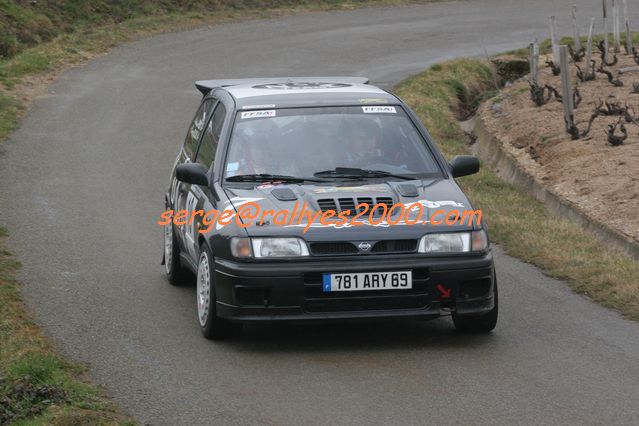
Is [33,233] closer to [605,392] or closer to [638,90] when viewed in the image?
[605,392]

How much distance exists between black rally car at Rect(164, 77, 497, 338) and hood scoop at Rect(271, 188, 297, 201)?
0.03 ft

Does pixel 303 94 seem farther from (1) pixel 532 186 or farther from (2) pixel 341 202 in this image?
(1) pixel 532 186

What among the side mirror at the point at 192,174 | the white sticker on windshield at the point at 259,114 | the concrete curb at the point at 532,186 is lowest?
the concrete curb at the point at 532,186

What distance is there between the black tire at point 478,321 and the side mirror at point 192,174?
201 centimetres

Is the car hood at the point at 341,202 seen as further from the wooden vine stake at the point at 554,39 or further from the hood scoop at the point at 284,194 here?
the wooden vine stake at the point at 554,39

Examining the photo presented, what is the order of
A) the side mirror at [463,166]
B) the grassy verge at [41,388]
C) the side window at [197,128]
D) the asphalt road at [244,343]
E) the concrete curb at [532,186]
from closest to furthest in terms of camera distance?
the grassy verge at [41,388]
the asphalt road at [244,343]
the side mirror at [463,166]
the side window at [197,128]
the concrete curb at [532,186]

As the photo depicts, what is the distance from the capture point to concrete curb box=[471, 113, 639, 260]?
1258cm

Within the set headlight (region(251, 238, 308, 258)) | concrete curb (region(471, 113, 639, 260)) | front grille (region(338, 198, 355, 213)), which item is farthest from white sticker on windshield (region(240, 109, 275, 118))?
concrete curb (region(471, 113, 639, 260))

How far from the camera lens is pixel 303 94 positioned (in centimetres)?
966

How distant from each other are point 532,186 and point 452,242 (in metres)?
7.88

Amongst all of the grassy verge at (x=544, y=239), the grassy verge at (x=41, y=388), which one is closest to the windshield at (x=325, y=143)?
the grassy verge at (x=41, y=388)

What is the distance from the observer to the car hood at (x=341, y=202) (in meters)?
8.03

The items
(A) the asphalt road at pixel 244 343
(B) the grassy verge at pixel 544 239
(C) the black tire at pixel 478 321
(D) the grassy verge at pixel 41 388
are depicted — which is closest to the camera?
(D) the grassy verge at pixel 41 388

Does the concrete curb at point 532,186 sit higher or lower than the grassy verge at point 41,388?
lower
